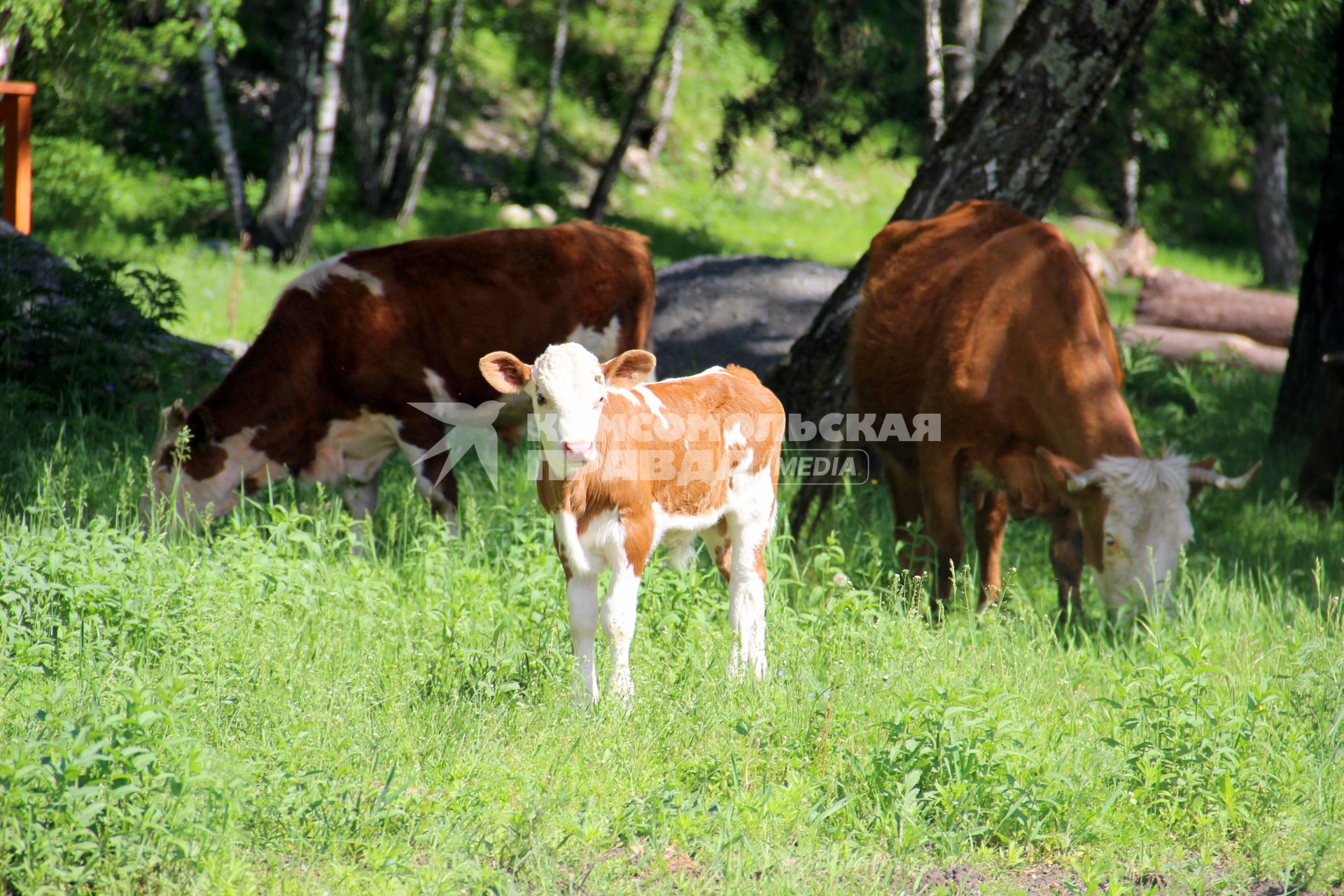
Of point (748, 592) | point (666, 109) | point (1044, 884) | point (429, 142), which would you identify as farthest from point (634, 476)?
point (666, 109)

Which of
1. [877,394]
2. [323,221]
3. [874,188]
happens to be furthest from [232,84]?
[877,394]

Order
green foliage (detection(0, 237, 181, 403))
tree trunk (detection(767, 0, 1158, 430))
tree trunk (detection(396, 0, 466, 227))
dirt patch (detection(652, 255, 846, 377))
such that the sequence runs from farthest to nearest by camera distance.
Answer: tree trunk (detection(396, 0, 466, 227)) < dirt patch (detection(652, 255, 846, 377)) < green foliage (detection(0, 237, 181, 403)) < tree trunk (detection(767, 0, 1158, 430))

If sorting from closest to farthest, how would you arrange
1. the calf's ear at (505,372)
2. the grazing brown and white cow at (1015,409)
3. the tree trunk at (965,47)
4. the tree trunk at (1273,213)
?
the calf's ear at (505,372)
the grazing brown and white cow at (1015,409)
the tree trunk at (965,47)
the tree trunk at (1273,213)

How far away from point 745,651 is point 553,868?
4.66ft

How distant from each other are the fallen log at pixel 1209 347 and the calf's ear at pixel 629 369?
8870mm

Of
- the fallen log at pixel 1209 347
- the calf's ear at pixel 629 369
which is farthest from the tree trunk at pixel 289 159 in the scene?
the calf's ear at pixel 629 369

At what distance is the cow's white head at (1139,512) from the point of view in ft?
16.6

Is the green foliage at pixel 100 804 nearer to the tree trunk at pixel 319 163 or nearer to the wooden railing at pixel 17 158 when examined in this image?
the wooden railing at pixel 17 158

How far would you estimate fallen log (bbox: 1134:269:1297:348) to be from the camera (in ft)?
44.0

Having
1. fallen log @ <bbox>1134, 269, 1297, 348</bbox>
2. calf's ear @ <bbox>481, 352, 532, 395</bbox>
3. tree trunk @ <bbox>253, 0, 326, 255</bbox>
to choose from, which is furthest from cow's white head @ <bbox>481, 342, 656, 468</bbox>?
fallen log @ <bbox>1134, 269, 1297, 348</bbox>

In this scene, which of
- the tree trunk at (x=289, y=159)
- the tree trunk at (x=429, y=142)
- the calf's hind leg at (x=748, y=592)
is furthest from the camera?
the tree trunk at (x=429, y=142)

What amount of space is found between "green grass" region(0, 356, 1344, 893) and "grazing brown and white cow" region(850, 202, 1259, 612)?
43 cm

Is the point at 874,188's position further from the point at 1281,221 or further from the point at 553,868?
the point at 553,868

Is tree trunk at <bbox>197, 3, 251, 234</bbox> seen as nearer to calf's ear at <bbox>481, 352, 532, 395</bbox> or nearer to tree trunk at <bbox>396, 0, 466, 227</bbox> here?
tree trunk at <bbox>396, 0, 466, 227</bbox>
